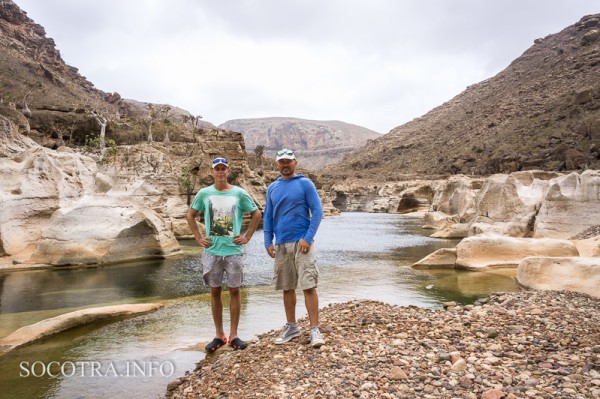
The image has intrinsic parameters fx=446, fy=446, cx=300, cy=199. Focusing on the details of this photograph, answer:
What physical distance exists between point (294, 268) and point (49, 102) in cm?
7075

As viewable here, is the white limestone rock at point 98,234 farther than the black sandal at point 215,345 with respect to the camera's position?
Yes

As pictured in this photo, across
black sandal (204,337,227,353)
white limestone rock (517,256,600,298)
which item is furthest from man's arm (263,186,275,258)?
white limestone rock (517,256,600,298)

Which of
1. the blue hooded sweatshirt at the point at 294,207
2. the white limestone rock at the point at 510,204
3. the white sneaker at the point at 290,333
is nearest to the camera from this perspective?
the blue hooded sweatshirt at the point at 294,207

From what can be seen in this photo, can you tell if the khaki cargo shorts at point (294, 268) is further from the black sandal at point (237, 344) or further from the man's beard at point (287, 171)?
the black sandal at point (237, 344)

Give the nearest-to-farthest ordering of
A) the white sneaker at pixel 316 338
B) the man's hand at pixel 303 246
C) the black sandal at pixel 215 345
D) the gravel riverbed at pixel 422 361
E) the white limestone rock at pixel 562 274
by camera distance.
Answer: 1. the gravel riverbed at pixel 422 361
2. the white sneaker at pixel 316 338
3. the man's hand at pixel 303 246
4. the black sandal at pixel 215 345
5. the white limestone rock at pixel 562 274

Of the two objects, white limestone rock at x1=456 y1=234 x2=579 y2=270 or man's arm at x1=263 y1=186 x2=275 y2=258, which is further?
white limestone rock at x1=456 y1=234 x2=579 y2=270

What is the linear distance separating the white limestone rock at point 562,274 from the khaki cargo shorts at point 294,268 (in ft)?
22.2

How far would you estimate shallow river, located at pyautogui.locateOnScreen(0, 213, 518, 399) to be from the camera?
586 cm

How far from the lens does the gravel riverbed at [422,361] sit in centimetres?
403

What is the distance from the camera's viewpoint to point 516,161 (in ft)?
218

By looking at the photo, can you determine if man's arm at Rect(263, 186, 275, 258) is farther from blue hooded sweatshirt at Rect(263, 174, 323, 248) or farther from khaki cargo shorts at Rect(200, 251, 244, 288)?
khaki cargo shorts at Rect(200, 251, 244, 288)

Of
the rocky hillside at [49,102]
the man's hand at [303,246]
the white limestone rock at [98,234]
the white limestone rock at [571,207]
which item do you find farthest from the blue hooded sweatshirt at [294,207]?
the rocky hillside at [49,102]

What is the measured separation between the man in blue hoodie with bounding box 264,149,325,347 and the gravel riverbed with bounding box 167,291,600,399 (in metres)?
0.41

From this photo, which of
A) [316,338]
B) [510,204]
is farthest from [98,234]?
[510,204]
